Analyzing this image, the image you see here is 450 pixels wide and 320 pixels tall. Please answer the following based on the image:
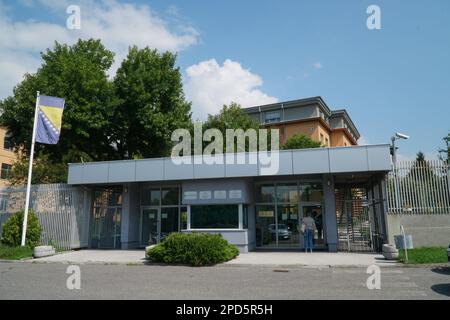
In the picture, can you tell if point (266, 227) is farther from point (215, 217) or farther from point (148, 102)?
point (148, 102)

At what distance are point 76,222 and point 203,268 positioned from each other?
10.0 m

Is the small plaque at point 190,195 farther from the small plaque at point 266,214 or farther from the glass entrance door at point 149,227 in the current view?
the small plaque at point 266,214

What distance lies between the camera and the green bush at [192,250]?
1284 centimetres

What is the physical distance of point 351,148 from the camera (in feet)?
50.6

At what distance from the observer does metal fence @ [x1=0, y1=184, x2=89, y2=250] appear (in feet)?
61.5

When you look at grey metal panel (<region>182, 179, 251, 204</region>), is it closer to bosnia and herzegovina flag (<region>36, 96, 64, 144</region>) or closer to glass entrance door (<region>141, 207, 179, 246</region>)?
glass entrance door (<region>141, 207, 179, 246</region>)

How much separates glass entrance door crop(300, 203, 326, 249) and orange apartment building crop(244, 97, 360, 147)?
83.0ft

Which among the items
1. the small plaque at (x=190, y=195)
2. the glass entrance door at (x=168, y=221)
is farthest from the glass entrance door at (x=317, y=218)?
the glass entrance door at (x=168, y=221)

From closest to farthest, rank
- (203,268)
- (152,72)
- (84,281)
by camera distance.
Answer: (84,281) → (203,268) → (152,72)

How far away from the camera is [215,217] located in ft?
57.2

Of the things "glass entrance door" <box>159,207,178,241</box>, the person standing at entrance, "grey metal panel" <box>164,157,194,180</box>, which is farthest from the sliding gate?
"glass entrance door" <box>159,207,178,241</box>
